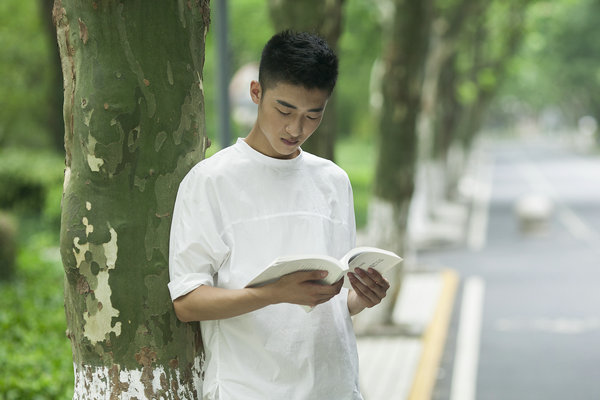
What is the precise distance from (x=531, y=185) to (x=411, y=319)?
2612 cm

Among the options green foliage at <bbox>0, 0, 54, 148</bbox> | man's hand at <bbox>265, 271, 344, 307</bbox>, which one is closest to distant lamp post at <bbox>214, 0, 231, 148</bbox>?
man's hand at <bbox>265, 271, 344, 307</bbox>

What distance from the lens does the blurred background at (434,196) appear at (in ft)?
29.4

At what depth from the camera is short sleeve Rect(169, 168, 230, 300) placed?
8.64ft

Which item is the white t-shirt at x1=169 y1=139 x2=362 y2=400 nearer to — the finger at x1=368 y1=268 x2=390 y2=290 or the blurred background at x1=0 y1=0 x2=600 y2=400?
the finger at x1=368 y1=268 x2=390 y2=290

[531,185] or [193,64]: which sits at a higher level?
[193,64]

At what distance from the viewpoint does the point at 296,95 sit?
265cm

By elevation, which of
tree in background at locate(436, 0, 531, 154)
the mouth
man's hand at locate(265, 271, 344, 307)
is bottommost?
tree in background at locate(436, 0, 531, 154)

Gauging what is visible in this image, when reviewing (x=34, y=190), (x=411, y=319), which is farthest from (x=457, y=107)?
(x=411, y=319)

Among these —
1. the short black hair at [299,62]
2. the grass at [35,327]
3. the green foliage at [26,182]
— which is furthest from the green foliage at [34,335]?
the green foliage at [26,182]

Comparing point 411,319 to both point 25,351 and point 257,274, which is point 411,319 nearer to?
point 25,351

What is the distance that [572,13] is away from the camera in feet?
168

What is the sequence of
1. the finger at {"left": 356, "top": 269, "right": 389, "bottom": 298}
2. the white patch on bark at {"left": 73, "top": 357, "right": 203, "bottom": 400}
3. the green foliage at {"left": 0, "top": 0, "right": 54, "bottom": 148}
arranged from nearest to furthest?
the finger at {"left": 356, "top": 269, "right": 389, "bottom": 298}, the white patch on bark at {"left": 73, "top": 357, "right": 203, "bottom": 400}, the green foliage at {"left": 0, "top": 0, "right": 54, "bottom": 148}

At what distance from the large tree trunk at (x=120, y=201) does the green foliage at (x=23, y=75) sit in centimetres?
2689

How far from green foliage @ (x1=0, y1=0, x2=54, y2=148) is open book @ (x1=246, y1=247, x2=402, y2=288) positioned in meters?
27.4
